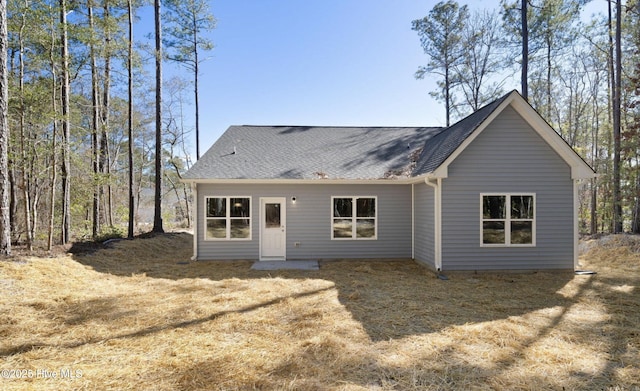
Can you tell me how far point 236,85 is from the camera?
→ 1802 cm

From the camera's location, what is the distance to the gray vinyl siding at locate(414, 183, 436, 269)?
8484mm

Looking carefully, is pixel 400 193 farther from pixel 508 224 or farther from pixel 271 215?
pixel 271 215

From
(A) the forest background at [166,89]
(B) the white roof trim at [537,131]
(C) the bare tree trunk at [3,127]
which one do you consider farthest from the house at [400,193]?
(A) the forest background at [166,89]

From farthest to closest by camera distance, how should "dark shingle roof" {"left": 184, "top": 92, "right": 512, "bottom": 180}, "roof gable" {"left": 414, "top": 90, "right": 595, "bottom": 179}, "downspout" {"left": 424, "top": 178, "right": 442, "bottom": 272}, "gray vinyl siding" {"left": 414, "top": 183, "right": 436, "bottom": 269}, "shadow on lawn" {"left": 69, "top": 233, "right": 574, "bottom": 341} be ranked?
"dark shingle roof" {"left": 184, "top": 92, "right": 512, "bottom": 180}
"gray vinyl siding" {"left": 414, "top": 183, "right": 436, "bottom": 269}
"downspout" {"left": 424, "top": 178, "right": 442, "bottom": 272}
"roof gable" {"left": 414, "top": 90, "right": 595, "bottom": 179}
"shadow on lawn" {"left": 69, "top": 233, "right": 574, "bottom": 341}

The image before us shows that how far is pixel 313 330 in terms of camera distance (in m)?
4.43

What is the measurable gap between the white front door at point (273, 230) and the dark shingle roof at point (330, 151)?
2.96 feet

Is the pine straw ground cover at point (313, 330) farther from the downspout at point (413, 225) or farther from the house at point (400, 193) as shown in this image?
the downspout at point (413, 225)

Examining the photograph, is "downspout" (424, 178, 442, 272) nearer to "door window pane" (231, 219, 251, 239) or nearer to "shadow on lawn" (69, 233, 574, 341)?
"shadow on lawn" (69, 233, 574, 341)

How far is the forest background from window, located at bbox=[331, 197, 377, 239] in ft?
25.2

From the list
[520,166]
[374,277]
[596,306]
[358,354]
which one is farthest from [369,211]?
[358,354]

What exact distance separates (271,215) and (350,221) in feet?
8.12

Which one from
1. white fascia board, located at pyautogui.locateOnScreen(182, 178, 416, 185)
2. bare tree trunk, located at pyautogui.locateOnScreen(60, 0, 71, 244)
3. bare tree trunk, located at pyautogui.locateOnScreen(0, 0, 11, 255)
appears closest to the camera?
bare tree trunk, located at pyautogui.locateOnScreen(0, 0, 11, 255)

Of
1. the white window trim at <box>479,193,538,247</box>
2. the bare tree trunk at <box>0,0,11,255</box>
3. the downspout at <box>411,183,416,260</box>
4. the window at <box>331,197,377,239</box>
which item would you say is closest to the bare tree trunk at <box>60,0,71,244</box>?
the bare tree trunk at <box>0,0,11,255</box>

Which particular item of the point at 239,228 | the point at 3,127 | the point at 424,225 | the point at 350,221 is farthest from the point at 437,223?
the point at 3,127
